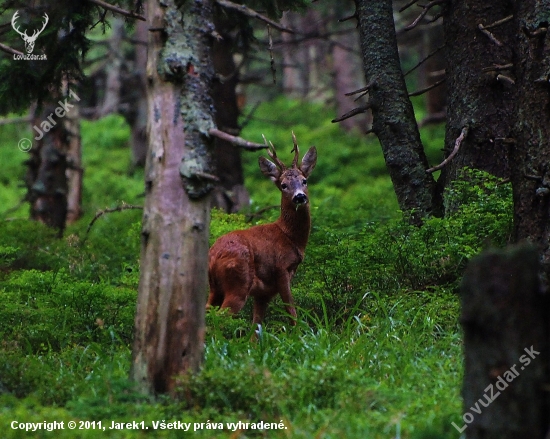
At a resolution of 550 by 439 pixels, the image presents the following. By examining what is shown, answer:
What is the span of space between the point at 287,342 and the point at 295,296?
6.10 feet

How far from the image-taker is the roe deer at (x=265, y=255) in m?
7.96

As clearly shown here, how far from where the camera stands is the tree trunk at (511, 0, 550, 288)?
20.7 feet

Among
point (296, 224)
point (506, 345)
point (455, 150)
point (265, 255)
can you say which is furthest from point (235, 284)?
point (506, 345)

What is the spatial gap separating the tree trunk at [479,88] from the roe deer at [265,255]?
66.9 inches

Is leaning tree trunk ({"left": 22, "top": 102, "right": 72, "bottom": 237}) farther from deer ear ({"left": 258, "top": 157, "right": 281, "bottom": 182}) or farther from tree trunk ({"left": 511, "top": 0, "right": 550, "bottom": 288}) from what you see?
tree trunk ({"left": 511, "top": 0, "right": 550, "bottom": 288})

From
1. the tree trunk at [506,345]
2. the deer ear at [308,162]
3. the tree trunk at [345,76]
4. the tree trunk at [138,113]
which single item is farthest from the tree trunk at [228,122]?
the tree trunk at [345,76]

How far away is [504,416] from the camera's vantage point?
13.3 ft

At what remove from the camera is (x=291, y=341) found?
6.47 meters

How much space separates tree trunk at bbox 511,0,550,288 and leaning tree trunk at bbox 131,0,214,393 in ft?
8.43

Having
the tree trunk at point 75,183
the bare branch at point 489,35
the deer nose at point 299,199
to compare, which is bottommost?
the deer nose at point 299,199

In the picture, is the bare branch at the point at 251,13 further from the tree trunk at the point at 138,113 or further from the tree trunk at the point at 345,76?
the tree trunk at the point at 345,76

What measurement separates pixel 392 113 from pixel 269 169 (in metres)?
1.48

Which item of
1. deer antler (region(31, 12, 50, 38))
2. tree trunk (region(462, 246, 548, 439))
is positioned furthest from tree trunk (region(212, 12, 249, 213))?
tree trunk (region(462, 246, 548, 439))

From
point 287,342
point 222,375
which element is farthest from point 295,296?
point 222,375
